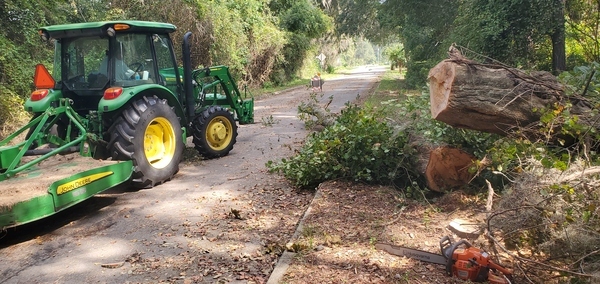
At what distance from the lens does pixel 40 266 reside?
4051 mm

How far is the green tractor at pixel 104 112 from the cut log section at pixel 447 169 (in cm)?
373

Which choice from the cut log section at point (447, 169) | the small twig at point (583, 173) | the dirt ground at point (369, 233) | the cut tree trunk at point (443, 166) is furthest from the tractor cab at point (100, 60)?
the small twig at point (583, 173)

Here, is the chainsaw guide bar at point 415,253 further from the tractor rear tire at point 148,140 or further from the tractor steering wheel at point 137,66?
the tractor steering wheel at point 137,66

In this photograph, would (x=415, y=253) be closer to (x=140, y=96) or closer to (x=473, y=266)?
(x=473, y=266)

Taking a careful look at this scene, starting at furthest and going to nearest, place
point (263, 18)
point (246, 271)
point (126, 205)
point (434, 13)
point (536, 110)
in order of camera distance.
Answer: point (263, 18), point (434, 13), point (126, 205), point (536, 110), point (246, 271)

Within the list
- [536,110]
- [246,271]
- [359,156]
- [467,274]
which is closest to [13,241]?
[246,271]

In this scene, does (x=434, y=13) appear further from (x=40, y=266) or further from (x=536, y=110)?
(x=40, y=266)

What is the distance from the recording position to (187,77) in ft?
24.9

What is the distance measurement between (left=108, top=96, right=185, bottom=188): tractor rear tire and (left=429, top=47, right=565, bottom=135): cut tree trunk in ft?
12.7

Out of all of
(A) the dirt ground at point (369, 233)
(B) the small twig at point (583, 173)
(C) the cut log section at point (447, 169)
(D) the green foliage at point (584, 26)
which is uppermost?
(D) the green foliage at point (584, 26)

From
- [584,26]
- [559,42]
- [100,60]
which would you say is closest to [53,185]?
[100,60]

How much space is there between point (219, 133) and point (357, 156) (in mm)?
3373

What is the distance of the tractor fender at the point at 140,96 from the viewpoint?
5949 mm

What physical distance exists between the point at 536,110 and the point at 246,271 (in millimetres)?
3104
